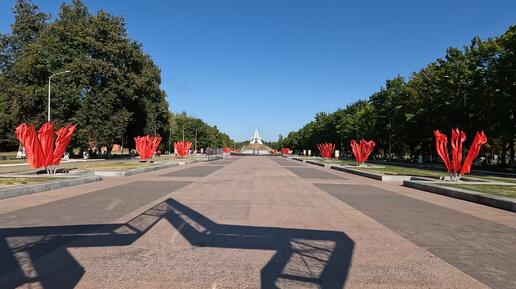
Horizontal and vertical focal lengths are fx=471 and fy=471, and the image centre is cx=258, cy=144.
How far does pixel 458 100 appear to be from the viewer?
170ft

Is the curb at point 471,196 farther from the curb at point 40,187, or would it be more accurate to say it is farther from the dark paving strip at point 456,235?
the curb at point 40,187

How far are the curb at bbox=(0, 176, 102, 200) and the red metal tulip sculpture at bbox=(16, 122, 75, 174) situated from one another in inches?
141

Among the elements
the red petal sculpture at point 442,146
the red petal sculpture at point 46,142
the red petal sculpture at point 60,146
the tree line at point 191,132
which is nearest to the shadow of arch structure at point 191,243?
the red petal sculpture at point 46,142

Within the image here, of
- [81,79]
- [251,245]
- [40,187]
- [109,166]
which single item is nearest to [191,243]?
[251,245]

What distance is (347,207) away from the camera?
14156 mm

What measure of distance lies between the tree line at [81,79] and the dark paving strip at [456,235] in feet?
155

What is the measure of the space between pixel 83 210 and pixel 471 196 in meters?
13.1

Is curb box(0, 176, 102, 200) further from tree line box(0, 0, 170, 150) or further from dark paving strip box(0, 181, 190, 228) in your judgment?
tree line box(0, 0, 170, 150)

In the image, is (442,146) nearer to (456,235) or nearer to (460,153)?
(460,153)

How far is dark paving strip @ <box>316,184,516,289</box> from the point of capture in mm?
6953

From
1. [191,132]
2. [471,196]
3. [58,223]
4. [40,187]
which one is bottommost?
[58,223]

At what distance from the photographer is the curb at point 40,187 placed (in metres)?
16.0

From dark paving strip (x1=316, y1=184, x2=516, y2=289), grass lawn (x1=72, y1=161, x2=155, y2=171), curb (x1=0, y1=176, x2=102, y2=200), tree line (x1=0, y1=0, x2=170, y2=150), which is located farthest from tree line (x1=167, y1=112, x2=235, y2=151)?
dark paving strip (x1=316, y1=184, x2=516, y2=289)

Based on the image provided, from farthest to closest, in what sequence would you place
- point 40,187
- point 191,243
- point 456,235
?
point 40,187, point 456,235, point 191,243
